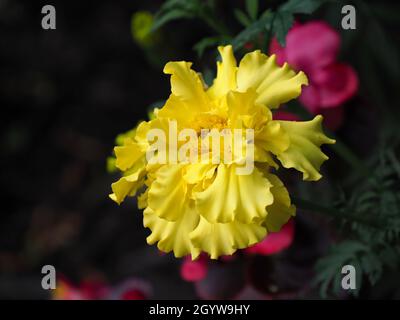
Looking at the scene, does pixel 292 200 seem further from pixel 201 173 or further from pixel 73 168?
pixel 73 168

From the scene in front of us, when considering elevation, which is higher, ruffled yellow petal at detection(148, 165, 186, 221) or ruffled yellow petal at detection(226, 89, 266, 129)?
ruffled yellow petal at detection(226, 89, 266, 129)

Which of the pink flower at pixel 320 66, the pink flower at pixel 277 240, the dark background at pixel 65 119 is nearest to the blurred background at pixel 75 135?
the dark background at pixel 65 119

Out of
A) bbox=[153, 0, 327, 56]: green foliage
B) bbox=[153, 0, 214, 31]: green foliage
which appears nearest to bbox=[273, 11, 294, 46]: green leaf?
bbox=[153, 0, 327, 56]: green foliage

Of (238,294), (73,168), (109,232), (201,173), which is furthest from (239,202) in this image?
(73,168)

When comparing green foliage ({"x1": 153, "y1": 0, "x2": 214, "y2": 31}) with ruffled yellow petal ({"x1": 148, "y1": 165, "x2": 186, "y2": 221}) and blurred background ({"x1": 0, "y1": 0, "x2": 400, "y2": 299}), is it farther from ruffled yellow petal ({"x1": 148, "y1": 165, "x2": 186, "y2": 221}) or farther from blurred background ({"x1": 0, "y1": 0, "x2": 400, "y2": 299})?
blurred background ({"x1": 0, "y1": 0, "x2": 400, "y2": 299})

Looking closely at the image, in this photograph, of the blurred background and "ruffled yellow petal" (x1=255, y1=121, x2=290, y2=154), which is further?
the blurred background

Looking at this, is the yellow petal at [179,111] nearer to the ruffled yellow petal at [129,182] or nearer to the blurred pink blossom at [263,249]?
the ruffled yellow petal at [129,182]
